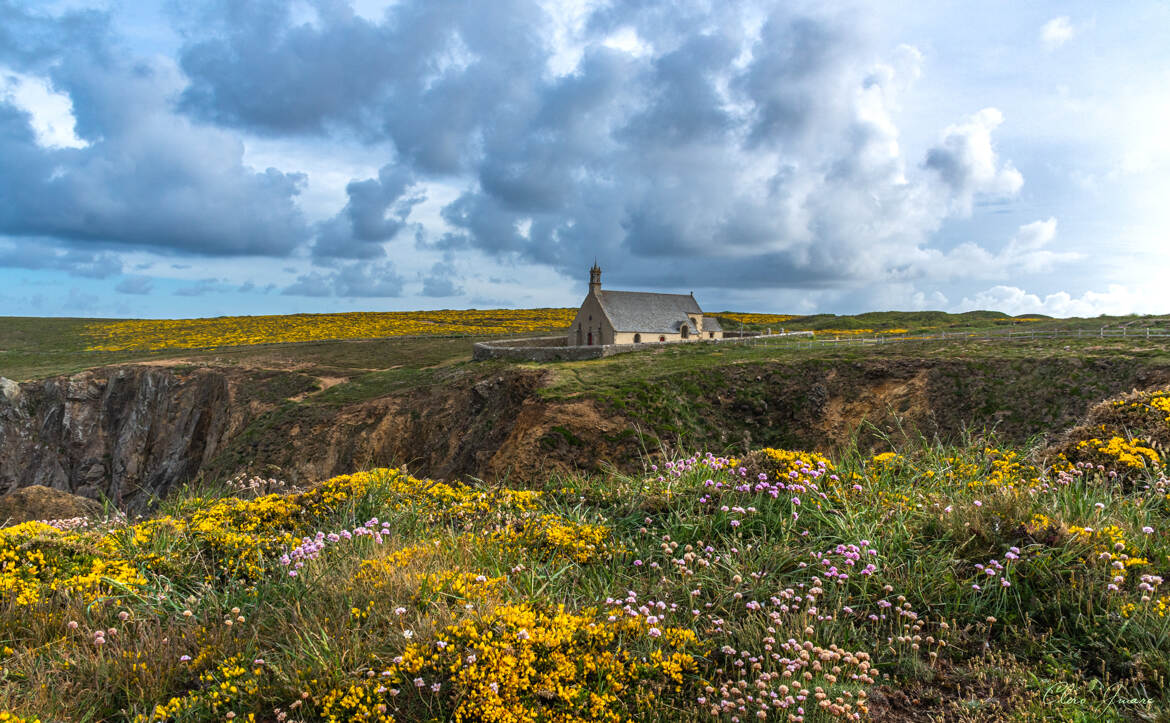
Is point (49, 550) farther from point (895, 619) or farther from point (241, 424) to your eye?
point (241, 424)

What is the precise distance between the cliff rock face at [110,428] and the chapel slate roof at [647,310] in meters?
28.5

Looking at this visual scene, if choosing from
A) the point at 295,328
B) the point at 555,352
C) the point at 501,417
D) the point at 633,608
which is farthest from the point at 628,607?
the point at 295,328

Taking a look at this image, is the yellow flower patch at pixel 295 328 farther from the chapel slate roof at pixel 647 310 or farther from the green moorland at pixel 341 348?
the chapel slate roof at pixel 647 310

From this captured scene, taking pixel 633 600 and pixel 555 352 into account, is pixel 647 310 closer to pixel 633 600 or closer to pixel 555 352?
pixel 555 352

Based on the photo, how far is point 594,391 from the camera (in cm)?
3181

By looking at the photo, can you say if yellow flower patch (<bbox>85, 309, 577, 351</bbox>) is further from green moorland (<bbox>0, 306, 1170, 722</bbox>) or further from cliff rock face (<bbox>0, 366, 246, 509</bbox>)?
green moorland (<bbox>0, 306, 1170, 722</bbox>)

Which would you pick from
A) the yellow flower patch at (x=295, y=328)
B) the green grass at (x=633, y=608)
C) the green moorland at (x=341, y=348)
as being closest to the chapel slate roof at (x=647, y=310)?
the green moorland at (x=341, y=348)

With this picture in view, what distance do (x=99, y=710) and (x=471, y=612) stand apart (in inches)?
83.3

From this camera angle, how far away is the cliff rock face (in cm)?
4381

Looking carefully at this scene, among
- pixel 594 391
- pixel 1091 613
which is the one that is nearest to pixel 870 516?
pixel 1091 613

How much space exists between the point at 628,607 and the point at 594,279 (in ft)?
164

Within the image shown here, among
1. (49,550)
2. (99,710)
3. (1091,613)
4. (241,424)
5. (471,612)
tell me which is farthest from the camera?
(241,424)

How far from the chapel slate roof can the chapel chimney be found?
0.76 meters

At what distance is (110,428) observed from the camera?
47812 millimetres
